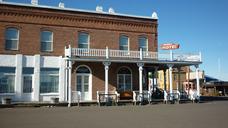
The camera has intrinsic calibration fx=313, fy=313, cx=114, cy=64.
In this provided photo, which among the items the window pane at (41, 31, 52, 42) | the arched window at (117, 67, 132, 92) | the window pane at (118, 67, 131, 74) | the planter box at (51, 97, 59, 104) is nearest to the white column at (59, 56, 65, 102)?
the planter box at (51, 97, 59, 104)

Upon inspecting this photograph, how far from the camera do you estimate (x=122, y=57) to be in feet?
87.0

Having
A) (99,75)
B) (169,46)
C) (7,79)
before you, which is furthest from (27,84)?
(169,46)

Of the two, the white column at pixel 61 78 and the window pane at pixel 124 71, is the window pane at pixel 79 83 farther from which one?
the window pane at pixel 124 71

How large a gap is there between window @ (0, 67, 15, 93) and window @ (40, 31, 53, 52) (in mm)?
3178

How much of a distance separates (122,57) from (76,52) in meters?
4.00

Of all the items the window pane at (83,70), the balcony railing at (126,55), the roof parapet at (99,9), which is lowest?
the window pane at (83,70)

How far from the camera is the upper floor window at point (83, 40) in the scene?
1085 inches

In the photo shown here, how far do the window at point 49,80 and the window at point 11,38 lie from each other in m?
2.98

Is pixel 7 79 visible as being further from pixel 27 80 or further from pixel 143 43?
pixel 143 43

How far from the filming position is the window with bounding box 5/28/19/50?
2495cm

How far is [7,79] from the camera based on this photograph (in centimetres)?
2434

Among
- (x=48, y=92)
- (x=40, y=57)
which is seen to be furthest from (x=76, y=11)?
(x=48, y=92)

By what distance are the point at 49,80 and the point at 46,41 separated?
3302 mm

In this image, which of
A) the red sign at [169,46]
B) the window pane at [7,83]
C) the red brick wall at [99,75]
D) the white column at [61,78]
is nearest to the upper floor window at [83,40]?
the red brick wall at [99,75]
